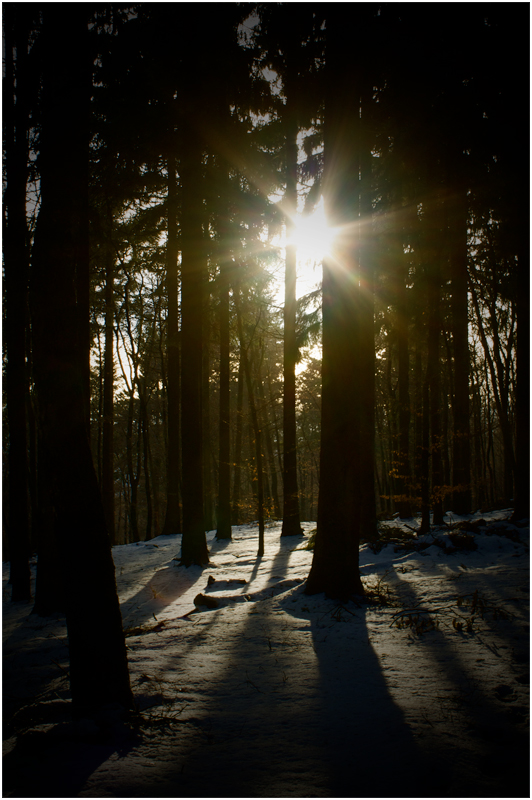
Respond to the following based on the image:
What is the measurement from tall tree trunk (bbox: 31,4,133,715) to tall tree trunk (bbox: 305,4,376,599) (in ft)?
10.7

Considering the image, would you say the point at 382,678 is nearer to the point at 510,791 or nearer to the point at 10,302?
the point at 510,791

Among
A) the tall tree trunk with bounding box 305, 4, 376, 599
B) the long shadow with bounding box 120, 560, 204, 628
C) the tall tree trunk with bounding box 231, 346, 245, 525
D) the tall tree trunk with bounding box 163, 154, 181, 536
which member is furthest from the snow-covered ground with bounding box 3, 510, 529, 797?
the tall tree trunk with bounding box 231, 346, 245, 525

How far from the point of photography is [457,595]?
5340 millimetres

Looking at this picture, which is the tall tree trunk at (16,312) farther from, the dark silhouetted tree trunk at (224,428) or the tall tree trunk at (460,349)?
the tall tree trunk at (460,349)

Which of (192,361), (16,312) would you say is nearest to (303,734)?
(192,361)

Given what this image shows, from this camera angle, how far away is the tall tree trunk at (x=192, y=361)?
9.45 meters

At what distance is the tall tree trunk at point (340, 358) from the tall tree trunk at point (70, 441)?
10.7 ft

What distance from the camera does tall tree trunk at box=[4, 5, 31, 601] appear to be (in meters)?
8.34

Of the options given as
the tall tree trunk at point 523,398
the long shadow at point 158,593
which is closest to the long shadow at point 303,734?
the long shadow at point 158,593

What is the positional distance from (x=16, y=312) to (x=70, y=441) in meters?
7.04

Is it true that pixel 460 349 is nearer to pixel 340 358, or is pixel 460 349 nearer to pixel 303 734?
pixel 340 358

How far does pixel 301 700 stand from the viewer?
3.10 m

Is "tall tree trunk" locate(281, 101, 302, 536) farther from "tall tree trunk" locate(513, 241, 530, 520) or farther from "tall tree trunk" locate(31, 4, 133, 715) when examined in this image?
"tall tree trunk" locate(31, 4, 133, 715)

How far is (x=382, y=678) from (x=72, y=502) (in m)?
3.11
